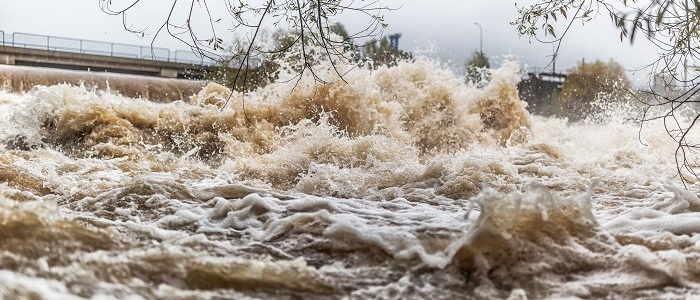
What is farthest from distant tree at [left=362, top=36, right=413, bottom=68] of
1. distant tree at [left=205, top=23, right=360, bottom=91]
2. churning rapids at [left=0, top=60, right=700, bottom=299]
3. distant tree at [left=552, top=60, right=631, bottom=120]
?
churning rapids at [left=0, top=60, right=700, bottom=299]

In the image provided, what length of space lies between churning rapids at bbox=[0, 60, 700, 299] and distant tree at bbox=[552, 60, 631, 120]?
19774 millimetres

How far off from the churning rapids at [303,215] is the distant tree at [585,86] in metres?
19.8

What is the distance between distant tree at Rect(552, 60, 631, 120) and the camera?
28994mm

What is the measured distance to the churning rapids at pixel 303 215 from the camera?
2.56 meters

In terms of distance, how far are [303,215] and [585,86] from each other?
33696mm

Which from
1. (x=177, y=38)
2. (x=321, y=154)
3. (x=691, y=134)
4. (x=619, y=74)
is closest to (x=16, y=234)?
(x=177, y=38)

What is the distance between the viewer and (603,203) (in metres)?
5.25

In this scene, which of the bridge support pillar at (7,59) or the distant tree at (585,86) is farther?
the distant tree at (585,86)

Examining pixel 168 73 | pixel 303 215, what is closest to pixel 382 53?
pixel 168 73

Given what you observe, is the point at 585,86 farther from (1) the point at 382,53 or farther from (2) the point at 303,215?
(2) the point at 303,215

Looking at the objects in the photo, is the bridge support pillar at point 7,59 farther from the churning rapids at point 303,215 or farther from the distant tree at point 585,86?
the distant tree at point 585,86

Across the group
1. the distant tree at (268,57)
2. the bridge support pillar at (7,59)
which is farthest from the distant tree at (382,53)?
the bridge support pillar at (7,59)

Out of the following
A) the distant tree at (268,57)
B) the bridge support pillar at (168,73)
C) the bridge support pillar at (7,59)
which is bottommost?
the bridge support pillar at (168,73)

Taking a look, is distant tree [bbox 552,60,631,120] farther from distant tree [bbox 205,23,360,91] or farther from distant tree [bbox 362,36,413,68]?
distant tree [bbox 205,23,360,91]
